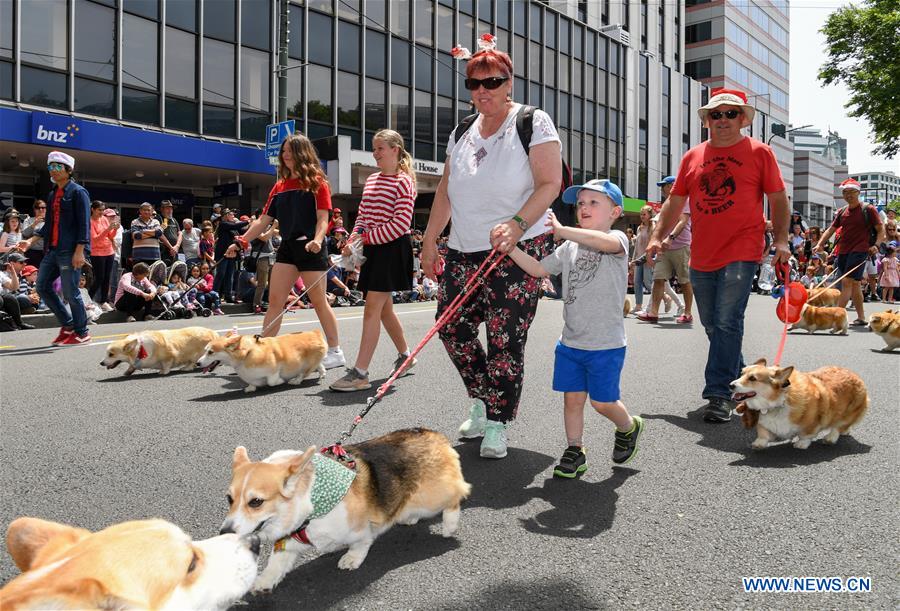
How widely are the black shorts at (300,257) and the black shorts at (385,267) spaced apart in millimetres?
722

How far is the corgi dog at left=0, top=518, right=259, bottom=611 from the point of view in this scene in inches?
56.5

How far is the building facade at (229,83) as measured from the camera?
60.0ft

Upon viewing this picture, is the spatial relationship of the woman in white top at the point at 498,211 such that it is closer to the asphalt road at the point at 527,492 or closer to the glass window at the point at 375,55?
the asphalt road at the point at 527,492

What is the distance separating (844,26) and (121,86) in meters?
23.1

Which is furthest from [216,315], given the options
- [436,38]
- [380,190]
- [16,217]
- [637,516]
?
[436,38]

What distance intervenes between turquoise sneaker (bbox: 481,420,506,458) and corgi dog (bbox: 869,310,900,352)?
21.7 ft

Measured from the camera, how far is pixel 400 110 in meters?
28.7

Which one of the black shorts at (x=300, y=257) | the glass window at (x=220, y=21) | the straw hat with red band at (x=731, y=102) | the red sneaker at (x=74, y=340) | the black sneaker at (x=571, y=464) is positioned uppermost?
the glass window at (x=220, y=21)

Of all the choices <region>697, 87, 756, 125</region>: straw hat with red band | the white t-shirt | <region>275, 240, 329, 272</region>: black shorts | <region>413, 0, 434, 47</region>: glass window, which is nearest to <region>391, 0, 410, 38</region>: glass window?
<region>413, 0, 434, 47</region>: glass window

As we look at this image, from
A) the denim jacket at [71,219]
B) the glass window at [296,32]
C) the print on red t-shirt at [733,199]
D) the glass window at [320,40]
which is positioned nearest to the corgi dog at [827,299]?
the print on red t-shirt at [733,199]

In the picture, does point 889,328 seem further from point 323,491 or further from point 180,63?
point 180,63

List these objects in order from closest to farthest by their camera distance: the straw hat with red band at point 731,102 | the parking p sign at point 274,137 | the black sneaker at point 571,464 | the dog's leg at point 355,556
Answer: the dog's leg at point 355,556 < the black sneaker at point 571,464 < the straw hat with red band at point 731,102 < the parking p sign at point 274,137

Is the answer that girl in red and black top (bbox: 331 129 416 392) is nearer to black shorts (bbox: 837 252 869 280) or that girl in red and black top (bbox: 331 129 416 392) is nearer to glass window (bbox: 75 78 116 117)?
black shorts (bbox: 837 252 869 280)

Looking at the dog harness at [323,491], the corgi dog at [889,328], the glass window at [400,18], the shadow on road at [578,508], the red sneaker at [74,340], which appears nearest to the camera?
the dog harness at [323,491]
